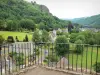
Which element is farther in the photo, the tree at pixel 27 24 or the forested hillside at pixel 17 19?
the tree at pixel 27 24

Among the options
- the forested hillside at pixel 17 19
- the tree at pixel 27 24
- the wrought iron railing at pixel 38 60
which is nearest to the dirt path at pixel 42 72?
the wrought iron railing at pixel 38 60

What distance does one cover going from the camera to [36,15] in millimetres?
68375

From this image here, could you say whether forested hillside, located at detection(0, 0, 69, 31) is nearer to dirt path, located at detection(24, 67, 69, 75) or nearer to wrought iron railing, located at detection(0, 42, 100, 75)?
wrought iron railing, located at detection(0, 42, 100, 75)

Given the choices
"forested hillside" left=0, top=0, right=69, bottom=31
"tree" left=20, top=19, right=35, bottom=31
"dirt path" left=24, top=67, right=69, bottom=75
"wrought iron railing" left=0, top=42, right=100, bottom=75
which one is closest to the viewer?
"dirt path" left=24, top=67, right=69, bottom=75

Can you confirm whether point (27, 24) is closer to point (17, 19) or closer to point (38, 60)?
point (17, 19)

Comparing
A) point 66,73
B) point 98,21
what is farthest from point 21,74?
point 98,21

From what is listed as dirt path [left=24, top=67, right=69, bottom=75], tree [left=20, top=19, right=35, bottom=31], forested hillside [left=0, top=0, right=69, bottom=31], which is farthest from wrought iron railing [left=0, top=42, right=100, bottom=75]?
tree [left=20, top=19, right=35, bottom=31]

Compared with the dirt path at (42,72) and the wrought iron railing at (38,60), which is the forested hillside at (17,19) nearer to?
the wrought iron railing at (38,60)

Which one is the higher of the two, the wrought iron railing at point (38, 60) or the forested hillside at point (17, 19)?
the forested hillside at point (17, 19)

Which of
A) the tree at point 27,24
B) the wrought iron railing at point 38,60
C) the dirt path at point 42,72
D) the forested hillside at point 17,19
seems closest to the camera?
the dirt path at point 42,72

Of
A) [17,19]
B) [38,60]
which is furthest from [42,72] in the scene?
[17,19]

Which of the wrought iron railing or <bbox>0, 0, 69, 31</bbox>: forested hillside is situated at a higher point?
<bbox>0, 0, 69, 31</bbox>: forested hillside

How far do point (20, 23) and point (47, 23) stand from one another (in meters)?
12.2

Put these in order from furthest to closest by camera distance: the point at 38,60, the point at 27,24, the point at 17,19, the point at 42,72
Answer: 1. the point at 17,19
2. the point at 27,24
3. the point at 38,60
4. the point at 42,72
